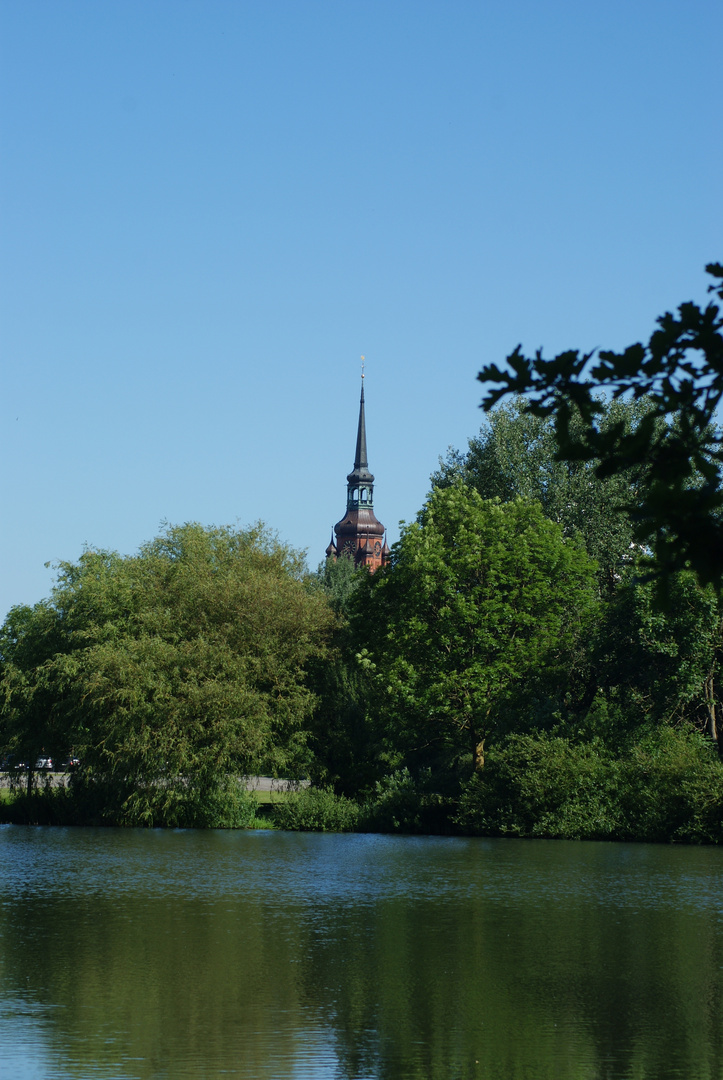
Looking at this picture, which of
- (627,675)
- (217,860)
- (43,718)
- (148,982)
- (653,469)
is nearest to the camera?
(653,469)

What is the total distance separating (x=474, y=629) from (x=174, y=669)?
12.0m

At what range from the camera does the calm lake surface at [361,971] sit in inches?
475

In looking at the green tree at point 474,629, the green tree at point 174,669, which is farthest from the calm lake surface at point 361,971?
the green tree at point 474,629

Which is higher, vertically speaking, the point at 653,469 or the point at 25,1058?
the point at 653,469

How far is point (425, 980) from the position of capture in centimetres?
1648

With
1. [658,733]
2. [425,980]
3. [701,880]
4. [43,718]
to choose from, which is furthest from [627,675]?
[425,980]

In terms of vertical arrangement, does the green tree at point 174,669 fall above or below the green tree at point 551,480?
below

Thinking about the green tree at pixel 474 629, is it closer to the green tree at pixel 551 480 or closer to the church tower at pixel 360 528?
the green tree at pixel 551 480

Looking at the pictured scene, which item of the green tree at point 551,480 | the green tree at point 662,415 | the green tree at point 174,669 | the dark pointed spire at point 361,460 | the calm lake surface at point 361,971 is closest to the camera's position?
the green tree at point 662,415

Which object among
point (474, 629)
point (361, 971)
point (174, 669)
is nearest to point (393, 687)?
point (474, 629)

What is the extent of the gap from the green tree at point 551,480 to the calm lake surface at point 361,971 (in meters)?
29.2

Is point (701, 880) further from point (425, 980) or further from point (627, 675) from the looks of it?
point (627, 675)

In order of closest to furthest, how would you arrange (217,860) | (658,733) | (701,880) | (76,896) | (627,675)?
(76,896), (701,880), (217,860), (658,733), (627,675)

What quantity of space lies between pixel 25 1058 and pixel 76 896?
50.6 ft
